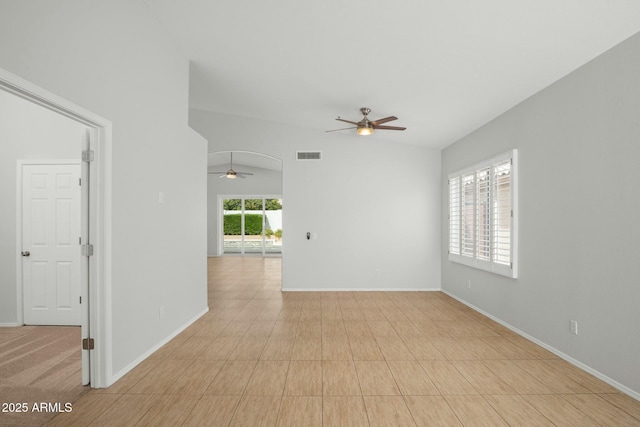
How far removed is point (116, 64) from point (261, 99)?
2.85 m

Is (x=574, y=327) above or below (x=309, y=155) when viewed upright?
below

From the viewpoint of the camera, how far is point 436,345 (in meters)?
3.80

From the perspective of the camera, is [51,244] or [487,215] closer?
[51,244]

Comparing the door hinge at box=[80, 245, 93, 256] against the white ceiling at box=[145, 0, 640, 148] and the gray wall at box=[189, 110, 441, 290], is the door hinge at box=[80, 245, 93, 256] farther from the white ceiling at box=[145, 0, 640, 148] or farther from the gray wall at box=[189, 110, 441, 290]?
the gray wall at box=[189, 110, 441, 290]

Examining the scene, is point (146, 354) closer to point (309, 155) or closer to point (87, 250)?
point (87, 250)

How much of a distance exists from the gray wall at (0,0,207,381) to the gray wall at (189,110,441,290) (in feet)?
7.38

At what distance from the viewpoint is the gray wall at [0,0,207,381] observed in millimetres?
2215

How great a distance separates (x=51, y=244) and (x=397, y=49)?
Answer: 15.8 ft

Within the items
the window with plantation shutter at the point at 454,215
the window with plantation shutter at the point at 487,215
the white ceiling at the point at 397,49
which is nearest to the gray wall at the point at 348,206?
the window with plantation shutter at the point at 454,215

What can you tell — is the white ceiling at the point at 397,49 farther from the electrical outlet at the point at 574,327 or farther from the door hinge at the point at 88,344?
the door hinge at the point at 88,344

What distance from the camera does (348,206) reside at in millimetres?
6793

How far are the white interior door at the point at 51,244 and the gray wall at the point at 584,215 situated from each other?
5.54 metres

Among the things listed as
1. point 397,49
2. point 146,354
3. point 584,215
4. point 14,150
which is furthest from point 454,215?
point 14,150

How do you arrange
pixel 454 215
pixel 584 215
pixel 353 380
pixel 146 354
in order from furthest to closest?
pixel 454 215 → pixel 146 354 → pixel 584 215 → pixel 353 380
